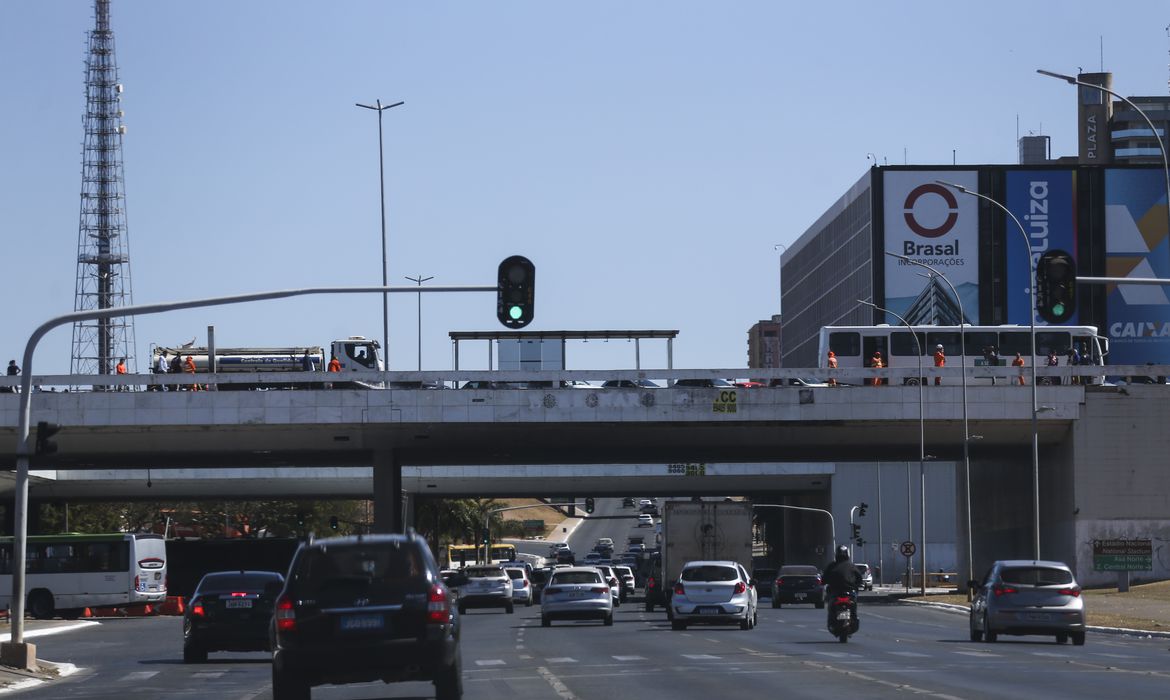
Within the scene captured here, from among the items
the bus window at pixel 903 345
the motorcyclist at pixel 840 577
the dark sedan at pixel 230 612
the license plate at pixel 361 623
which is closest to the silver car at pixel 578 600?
the motorcyclist at pixel 840 577

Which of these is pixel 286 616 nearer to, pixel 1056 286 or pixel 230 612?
pixel 230 612

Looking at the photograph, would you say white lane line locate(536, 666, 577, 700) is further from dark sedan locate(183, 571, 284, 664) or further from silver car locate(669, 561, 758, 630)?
silver car locate(669, 561, 758, 630)

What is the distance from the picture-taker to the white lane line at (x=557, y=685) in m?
19.3

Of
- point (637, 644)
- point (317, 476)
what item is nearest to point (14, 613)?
point (637, 644)

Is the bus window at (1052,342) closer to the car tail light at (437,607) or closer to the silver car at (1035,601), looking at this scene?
the silver car at (1035,601)

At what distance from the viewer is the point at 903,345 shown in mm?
67688

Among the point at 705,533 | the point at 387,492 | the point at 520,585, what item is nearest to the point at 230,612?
the point at 705,533

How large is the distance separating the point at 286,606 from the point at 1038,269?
53.7 ft

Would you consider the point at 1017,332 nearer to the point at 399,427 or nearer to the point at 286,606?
the point at 399,427

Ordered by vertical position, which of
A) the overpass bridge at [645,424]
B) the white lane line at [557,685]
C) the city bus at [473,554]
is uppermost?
the overpass bridge at [645,424]

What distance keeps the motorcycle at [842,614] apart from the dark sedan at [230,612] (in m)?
9.82

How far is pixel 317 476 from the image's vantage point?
8056cm

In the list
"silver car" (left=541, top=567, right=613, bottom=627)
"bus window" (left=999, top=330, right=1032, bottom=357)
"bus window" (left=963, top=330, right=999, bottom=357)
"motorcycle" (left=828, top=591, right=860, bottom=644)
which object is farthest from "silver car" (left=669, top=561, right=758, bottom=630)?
"bus window" (left=999, top=330, right=1032, bottom=357)

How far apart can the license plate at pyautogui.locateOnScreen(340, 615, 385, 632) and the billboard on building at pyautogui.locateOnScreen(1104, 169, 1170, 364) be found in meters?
101
